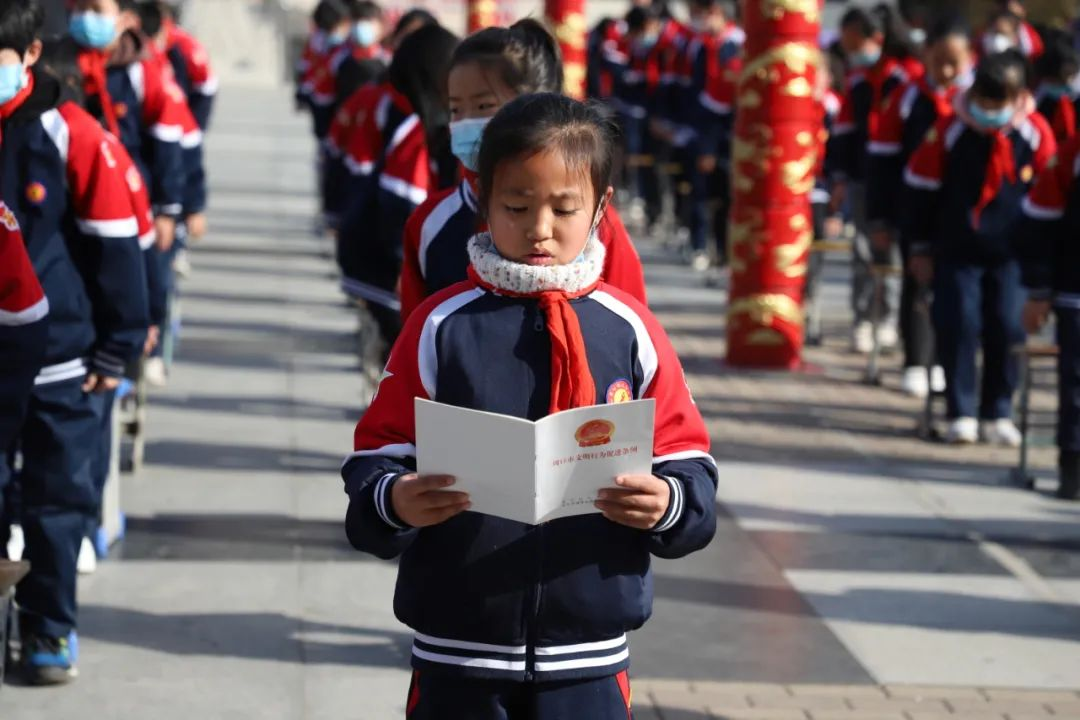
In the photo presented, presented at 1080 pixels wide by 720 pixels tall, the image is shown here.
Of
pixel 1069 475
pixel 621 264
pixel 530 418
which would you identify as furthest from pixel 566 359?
pixel 1069 475

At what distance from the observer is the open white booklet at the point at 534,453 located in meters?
2.95

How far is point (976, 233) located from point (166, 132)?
3994 millimetres

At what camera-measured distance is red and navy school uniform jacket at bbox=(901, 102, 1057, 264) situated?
9289mm

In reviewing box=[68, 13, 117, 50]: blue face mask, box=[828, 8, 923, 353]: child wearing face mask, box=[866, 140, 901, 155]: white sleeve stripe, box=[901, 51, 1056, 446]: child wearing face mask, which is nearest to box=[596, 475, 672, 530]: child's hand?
box=[68, 13, 117, 50]: blue face mask

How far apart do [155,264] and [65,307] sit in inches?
51.3

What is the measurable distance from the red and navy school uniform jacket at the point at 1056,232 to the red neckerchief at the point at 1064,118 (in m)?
2.12

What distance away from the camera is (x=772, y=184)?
11.4 metres

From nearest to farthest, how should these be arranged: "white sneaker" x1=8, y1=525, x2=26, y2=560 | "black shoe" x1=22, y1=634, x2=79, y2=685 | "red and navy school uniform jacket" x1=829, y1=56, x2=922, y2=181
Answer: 1. "black shoe" x1=22, y1=634, x2=79, y2=685
2. "white sneaker" x1=8, y1=525, x2=26, y2=560
3. "red and navy school uniform jacket" x1=829, y1=56, x2=922, y2=181


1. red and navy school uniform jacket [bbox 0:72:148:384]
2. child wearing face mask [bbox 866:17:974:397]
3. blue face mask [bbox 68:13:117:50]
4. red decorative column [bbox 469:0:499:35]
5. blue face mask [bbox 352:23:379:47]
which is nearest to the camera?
red and navy school uniform jacket [bbox 0:72:148:384]

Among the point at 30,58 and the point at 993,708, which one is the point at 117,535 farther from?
the point at 993,708

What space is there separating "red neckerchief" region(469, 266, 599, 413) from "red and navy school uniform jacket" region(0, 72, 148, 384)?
2.31 meters

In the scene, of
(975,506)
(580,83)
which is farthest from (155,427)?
(580,83)

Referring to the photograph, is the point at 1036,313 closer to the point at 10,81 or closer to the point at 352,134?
the point at 352,134

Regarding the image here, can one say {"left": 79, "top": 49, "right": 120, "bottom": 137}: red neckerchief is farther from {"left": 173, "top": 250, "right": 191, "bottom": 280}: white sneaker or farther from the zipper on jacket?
{"left": 173, "top": 250, "right": 191, "bottom": 280}: white sneaker
